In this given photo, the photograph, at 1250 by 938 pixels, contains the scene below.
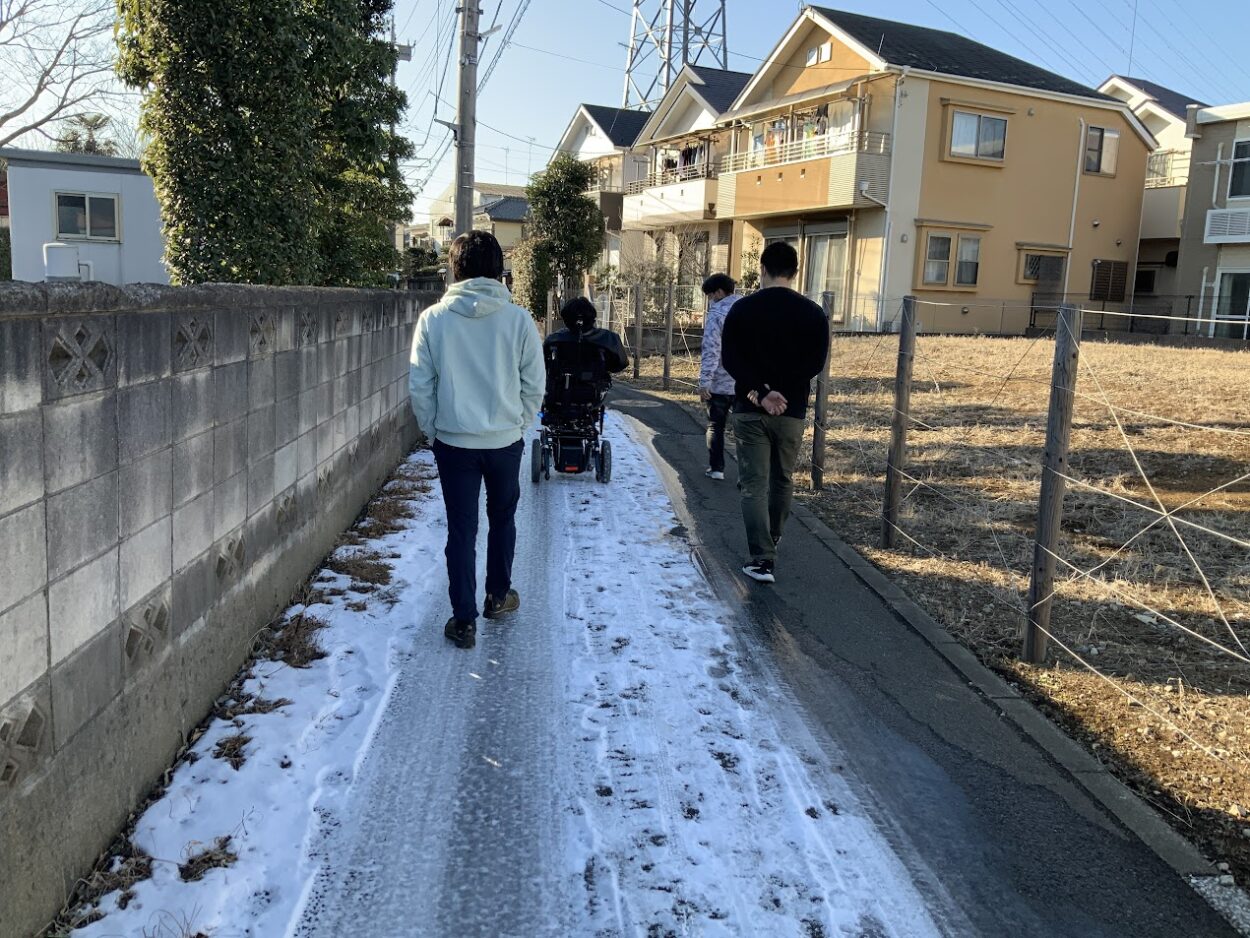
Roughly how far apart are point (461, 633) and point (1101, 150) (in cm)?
2902

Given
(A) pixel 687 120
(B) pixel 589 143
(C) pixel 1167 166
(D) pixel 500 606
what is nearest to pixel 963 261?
(C) pixel 1167 166

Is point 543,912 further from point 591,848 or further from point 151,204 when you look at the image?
point 151,204

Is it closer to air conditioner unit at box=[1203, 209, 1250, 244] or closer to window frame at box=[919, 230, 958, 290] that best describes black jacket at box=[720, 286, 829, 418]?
window frame at box=[919, 230, 958, 290]

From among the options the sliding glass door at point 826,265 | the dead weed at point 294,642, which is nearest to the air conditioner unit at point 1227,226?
the sliding glass door at point 826,265

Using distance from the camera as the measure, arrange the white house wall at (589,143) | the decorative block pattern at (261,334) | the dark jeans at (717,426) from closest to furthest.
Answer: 1. the decorative block pattern at (261,334)
2. the dark jeans at (717,426)
3. the white house wall at (589,143)

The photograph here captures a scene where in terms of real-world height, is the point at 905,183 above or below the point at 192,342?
above

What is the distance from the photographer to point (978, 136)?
2612cm

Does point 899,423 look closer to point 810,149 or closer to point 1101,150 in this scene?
point 810,149

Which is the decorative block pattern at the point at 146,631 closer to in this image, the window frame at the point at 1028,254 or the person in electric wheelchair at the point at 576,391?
the person in electric wheelchair at the point at 576,391

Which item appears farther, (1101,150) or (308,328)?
(1101,150)

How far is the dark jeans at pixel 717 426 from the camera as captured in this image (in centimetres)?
875

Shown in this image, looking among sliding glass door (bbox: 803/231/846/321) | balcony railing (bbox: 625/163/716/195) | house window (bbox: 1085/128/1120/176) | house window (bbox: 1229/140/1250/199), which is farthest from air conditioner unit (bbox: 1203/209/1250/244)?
balcony railing (bbox: 625/163/716/195)

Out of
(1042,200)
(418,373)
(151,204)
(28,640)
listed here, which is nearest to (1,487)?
(28,640)

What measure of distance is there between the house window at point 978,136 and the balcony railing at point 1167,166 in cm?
873
